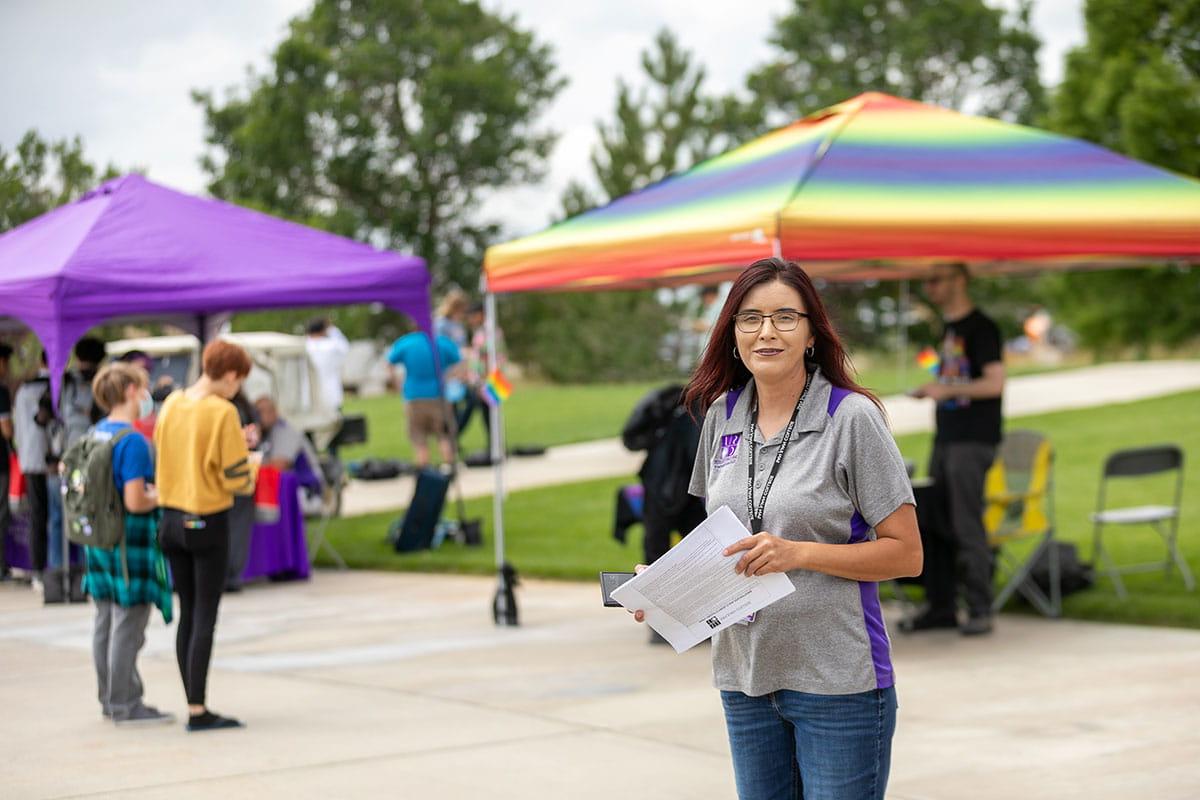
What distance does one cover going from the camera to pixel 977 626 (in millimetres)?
8945

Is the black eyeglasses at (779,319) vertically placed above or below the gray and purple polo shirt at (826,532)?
above

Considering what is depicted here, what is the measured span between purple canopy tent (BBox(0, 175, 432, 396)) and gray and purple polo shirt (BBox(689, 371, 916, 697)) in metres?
7.37

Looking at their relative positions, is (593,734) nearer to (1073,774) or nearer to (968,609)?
(1073,774)

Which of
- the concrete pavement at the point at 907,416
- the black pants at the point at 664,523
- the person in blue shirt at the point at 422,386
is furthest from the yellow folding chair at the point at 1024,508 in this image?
the person in blue shirt at the point at 422,386

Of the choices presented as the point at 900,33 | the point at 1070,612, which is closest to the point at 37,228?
the point at 1070,612

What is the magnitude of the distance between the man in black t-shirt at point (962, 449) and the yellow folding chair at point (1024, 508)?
7.6 inches

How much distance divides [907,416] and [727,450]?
66.9 feet

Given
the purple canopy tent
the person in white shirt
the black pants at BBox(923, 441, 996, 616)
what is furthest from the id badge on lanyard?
the person in white shirt

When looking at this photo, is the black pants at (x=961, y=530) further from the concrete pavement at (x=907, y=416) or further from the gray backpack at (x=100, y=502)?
the concrete pavement at (x=907, y=416)

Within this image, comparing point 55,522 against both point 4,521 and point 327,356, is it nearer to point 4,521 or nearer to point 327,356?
point 4,521

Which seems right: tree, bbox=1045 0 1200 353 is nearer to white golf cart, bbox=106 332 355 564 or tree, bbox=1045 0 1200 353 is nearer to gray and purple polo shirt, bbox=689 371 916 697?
white golf cart, bbox=106 332 355 564

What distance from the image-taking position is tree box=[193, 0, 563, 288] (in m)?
51.9

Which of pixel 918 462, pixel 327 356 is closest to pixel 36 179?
pixel 327 356

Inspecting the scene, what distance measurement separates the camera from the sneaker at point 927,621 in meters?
9.18
